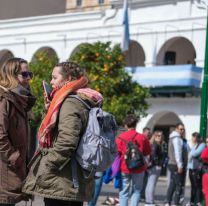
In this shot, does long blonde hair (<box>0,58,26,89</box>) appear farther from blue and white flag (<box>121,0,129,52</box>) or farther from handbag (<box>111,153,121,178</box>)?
blue and white flag (<box>121,0,129,52</box>)

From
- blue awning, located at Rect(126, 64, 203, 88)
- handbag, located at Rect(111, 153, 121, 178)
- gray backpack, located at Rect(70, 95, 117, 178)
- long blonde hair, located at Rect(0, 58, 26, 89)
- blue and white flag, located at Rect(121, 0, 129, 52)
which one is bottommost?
handbag, located at Rect(111, 153, 121, 178)

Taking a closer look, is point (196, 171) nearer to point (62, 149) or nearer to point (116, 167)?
point (116, 167)

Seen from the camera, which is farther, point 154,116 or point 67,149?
point 154,116

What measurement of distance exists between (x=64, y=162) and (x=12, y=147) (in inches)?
24.7

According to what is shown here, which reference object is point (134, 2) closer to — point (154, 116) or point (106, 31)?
point (106, 31)

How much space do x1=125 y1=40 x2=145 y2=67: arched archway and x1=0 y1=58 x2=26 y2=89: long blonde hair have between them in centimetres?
3581

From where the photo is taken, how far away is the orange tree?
79.5ft

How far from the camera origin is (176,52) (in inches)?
1641

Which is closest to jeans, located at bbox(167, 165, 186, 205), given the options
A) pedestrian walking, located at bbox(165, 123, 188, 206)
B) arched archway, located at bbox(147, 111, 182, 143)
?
pedestrian walking, located at bbox(165, 123, 188, 206)

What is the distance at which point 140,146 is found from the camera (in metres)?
14.2

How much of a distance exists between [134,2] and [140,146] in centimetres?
2780

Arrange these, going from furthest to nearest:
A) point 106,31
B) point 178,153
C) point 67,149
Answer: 1. point 106,31
2. point 178,153
3. point 67,149

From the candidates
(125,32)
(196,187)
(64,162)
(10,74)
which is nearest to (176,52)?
(125,32)

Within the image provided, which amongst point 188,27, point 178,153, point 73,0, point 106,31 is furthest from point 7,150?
point 73,0
